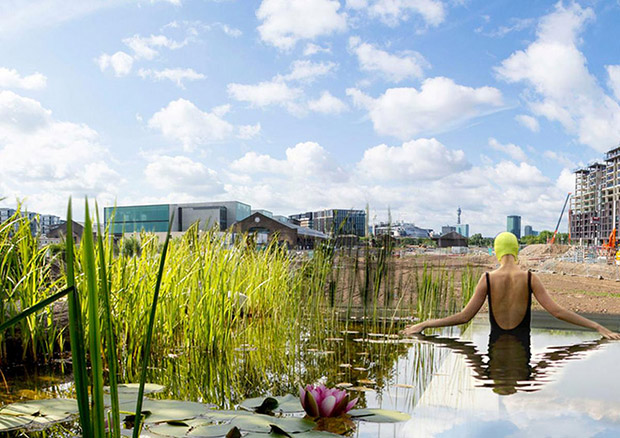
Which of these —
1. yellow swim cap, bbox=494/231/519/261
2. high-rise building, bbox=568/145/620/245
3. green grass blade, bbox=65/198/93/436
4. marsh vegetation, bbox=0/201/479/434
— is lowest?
marsh vegetation, bbox=0/201/479/434

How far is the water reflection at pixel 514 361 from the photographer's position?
1.87 metres

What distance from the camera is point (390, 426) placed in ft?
4.67

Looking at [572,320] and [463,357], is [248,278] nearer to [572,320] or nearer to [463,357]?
[463,357]

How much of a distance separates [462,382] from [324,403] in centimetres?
78

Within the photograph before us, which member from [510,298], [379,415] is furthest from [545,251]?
[379,415]

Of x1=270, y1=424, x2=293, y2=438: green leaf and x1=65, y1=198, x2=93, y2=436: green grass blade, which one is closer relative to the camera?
x1=65, y1=198, x2=93, y2=436: green grass blade

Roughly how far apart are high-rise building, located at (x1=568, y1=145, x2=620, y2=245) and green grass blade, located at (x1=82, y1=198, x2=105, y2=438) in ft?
194

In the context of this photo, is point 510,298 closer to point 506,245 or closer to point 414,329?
point 506,245

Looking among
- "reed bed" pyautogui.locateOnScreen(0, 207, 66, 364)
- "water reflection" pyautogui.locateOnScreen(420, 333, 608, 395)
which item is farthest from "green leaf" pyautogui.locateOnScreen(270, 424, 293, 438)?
"reed bed" pyautogui.locateOnScreen(0, 207, 66, 364)

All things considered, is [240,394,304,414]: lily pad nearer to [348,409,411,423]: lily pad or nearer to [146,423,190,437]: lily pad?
Answer: [348,409,411,423]: lily pad

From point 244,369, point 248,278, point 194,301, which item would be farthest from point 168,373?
point 248,278

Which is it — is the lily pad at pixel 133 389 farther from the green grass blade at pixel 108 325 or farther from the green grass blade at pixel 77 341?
the green grass blade at pixel 77 341

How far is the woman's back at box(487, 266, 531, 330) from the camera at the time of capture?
2.34 m

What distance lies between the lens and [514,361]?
7.18 feet
